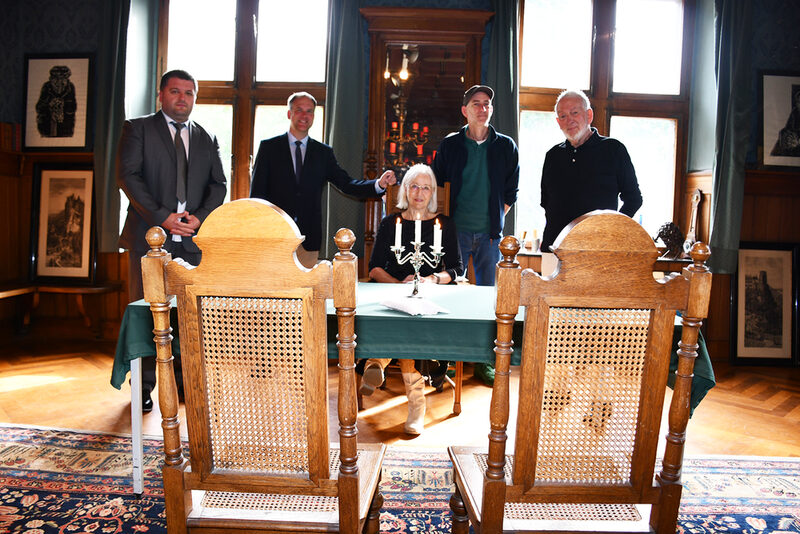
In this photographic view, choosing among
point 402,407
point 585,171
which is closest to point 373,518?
point 402,407

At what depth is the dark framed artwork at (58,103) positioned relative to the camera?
14.1 feet

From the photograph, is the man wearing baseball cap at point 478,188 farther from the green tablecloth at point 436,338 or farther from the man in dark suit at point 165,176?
the green tablecloth at point 436,338

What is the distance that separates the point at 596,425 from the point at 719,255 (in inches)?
138

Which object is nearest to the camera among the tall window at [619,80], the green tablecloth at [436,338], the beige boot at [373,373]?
the green tablecloth at [436,338]

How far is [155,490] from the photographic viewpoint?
205 cm

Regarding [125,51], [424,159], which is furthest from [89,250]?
[424,159]

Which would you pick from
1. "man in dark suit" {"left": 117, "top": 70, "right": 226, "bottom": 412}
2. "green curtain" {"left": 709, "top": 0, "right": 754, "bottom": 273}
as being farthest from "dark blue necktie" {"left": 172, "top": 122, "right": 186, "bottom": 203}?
"green curtain" {"left": 709, "top": 0, "right": 754, "bottom": 273}

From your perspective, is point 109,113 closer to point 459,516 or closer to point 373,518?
point 373,518

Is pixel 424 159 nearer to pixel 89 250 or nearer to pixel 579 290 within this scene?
pixel 89 250

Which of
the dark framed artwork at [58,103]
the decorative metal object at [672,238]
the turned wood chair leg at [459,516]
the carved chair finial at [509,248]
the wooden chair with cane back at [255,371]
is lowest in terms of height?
the turned wood chair leg at [459,516]

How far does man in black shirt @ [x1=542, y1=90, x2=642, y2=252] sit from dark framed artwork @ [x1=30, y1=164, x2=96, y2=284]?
3.60 metres

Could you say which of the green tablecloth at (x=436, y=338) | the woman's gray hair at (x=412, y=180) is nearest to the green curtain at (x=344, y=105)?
the woman's gray hair at (x=412, y=180)

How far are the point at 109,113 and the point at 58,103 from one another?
1.98ft

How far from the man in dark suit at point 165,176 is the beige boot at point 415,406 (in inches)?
52.1
